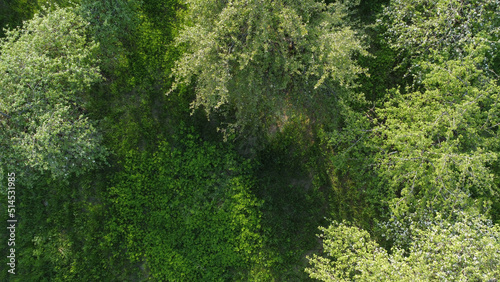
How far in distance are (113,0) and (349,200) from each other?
910 centimetres

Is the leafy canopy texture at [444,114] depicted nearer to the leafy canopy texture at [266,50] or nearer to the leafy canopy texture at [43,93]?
the leafy canopy texture at [266,50]

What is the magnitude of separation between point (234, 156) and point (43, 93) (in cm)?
528

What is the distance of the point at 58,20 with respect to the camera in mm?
7219

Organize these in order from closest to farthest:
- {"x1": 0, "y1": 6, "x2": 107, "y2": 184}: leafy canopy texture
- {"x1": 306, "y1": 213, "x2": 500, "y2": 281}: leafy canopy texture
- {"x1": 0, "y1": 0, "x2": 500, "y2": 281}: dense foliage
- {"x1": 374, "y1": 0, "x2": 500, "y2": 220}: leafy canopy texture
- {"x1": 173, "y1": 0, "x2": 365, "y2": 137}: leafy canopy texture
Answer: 1. {"x1": 306, "y1": 213, "x2": 500, "y2": 281}: leafy canopy texture
2. {"x1": 173, "y1": 0, "x2": 365, "y2": 137}: leafy canopy texture
3. {"x1": 0, "y1": 6, "x2": 107, "y2": 184}: leafy canopy texture
4. {"x1": 374, "y1": 0, "x2": 500, "y2": 220}: leafy canopy texture
5. {"x1": 0, "y1": 0, "x2": 500, "y2": 281}: dense foliage

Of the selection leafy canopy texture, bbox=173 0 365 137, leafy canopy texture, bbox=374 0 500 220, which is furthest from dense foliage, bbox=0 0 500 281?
leafy canopy texture, bbox=173 0 365 137

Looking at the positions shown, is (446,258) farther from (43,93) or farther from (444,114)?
(43,93)

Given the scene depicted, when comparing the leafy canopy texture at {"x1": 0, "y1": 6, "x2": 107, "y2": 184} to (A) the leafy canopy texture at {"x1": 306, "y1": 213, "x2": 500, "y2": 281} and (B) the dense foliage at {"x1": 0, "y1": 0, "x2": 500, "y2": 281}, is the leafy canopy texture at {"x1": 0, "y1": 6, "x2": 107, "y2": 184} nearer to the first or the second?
(B) the dense foliage at {"x1": 0, "y1": 0, "x2": 500, "y2": 281}

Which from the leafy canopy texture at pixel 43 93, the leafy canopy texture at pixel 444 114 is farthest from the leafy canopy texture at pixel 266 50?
the leafy canopy texture at pixel 43 93

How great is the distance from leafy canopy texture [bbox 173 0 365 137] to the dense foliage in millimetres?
394

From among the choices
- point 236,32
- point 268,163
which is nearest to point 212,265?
point 268,163

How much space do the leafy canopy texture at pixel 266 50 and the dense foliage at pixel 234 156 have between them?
15.5 inches

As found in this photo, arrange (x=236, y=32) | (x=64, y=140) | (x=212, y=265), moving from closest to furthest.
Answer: (x=236, y=32) → (x=64, y=140) → (x=212, y=265)

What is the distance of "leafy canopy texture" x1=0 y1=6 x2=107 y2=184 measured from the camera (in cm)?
667

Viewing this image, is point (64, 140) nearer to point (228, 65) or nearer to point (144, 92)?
point (144, 92)
